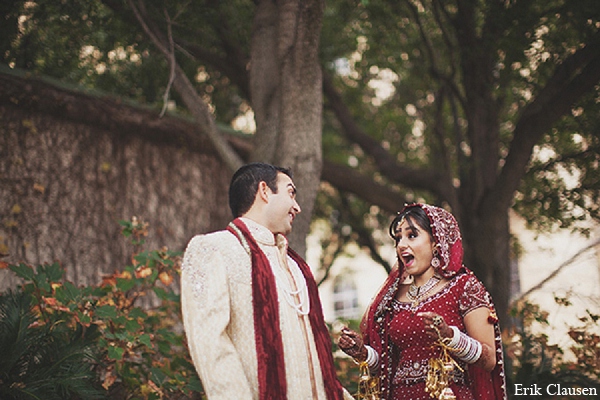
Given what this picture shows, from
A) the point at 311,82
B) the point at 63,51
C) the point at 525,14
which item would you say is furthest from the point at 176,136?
the point at 525,14

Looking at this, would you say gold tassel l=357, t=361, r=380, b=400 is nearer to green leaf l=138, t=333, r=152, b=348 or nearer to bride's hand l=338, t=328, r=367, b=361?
bride's hand l=338, t=328, r=367, b=361

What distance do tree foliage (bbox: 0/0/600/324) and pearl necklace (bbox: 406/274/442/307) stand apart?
1666mm

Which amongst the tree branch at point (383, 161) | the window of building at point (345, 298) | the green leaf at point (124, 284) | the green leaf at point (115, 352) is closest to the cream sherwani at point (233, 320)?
the green leaf at point (115, 352)

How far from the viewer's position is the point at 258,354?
2.83 meters

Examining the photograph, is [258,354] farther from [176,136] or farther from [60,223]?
[176,136]

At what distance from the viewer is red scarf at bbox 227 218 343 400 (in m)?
2.81

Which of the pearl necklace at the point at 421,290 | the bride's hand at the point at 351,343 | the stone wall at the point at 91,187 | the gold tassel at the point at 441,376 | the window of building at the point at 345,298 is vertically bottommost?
the window of building at the point at 345,298

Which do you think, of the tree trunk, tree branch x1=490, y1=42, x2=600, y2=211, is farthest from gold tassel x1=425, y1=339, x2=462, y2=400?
tree branch x1=490, y1=42, x2=600, y2=211

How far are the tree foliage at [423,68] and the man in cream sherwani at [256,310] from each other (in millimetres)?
1777

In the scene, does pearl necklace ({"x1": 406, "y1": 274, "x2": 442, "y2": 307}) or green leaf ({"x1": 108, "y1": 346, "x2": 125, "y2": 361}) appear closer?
pearl necklace ({"x1": 406, "y1": 274, "x2": 442, "y2": 307})

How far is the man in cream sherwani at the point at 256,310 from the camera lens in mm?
2771

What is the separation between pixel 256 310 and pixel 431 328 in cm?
93

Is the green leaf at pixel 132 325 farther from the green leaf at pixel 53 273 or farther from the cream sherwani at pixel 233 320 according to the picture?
the cream sherwani at pixel 233 320

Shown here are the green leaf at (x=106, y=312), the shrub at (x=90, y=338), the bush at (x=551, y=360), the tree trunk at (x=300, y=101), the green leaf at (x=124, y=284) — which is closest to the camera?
the shrub at (x=90, y=338)
